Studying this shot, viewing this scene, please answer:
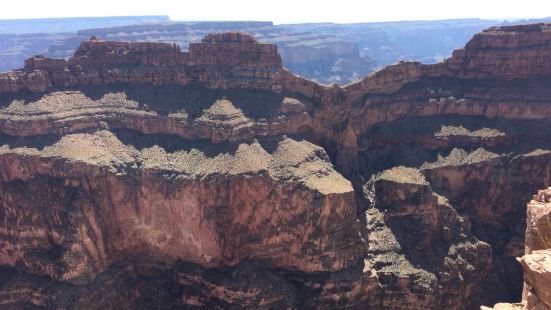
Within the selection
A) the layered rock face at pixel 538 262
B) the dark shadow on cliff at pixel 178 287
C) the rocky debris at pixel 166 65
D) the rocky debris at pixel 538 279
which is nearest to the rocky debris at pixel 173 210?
the dark shadow on cliff at pixel 178 287

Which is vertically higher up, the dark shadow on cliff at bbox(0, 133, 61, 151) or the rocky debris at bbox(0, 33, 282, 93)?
the rocky debris at bbox(0, 33, 282, 93)

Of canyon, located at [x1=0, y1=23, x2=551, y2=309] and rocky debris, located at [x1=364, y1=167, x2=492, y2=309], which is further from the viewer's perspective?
rocky debris, located at [x1=364, y1=167, x2=492, y2=309]

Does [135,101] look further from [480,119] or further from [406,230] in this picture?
[480,119]

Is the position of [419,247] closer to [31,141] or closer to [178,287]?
[178,287]

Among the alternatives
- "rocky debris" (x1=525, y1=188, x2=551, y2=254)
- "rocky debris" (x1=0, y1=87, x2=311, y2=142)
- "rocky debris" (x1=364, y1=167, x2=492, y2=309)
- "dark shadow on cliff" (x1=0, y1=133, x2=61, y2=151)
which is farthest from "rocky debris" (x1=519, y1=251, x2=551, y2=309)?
"dark shadow on cliff" (x1=0, y1=133, x2=61, y2=151)

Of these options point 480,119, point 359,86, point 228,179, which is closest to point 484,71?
point 480,119

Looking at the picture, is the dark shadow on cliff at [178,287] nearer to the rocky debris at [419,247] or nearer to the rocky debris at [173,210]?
the rocky debris at [173,210]

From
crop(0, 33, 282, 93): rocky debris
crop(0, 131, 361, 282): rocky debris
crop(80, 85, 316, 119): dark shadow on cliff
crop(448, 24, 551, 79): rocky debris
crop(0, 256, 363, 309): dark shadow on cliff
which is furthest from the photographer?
crop(448, 24, 551, 79): rocky debris

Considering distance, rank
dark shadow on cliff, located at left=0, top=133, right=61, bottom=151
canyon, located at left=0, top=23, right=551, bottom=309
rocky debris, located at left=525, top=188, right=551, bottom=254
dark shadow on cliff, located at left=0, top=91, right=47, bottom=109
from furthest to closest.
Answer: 1. dark shadow on cliff, located at left=0, top=91, right=47, bottom=109
2. dark shadow on cliff, located at left=0, top=133, right=61, bottom=151
3. canyon, located at left=0, top=23, right=551, bottom=309
4. rocky debris, located at left=525, top=188, right=551, bottom=254

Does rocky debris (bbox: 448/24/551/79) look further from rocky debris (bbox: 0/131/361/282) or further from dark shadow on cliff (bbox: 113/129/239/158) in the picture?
dark shadow on cliff (bbox: 113/129/239/158)

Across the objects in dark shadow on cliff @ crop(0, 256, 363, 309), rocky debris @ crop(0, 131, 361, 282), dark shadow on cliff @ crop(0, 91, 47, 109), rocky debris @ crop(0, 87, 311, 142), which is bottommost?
dark shadow on cliff @ crop(0, 256, 363, 309)
